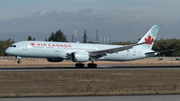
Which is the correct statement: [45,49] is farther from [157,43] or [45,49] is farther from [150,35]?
[157,43]

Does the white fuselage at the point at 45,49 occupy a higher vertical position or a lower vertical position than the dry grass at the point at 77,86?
higher

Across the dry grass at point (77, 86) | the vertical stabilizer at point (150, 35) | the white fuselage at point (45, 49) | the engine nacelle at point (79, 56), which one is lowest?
the dry grass at point (77, 86)

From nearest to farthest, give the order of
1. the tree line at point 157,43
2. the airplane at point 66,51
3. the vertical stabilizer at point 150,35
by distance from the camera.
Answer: the airplane at point 66,51 < the vertical stabilizer at point 150,35 < the tree line at point 157,43

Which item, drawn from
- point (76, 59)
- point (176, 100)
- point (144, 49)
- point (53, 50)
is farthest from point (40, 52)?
point (176, 100)

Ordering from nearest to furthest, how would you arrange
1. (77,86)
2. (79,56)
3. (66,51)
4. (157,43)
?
(77,86), (79,56), (66,51), (157,43)

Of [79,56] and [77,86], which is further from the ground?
[79,56]

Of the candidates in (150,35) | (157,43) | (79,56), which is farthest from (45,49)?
(157,43)

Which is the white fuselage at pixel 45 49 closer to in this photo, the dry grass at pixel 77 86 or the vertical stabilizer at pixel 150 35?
the vertical stabilizer at pixel 150 35

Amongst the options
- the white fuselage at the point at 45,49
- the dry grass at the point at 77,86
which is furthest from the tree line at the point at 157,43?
the dry grass at the point at 77,86

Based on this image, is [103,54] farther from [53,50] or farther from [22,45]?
[22,45]

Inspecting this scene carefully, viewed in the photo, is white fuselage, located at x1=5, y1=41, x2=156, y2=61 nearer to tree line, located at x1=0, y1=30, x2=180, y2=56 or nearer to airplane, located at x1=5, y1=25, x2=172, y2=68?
airplane, located at x1=5, y1=25, x2=172, y2=68

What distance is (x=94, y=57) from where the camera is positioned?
45094mm

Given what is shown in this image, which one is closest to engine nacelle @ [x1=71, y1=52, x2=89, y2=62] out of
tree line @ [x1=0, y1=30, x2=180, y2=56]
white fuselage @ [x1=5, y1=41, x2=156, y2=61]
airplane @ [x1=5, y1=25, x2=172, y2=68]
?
airplane @ [x1=5, y1=25, x2=172, y2=68]

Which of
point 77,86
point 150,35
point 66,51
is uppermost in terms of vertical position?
point 150,35
